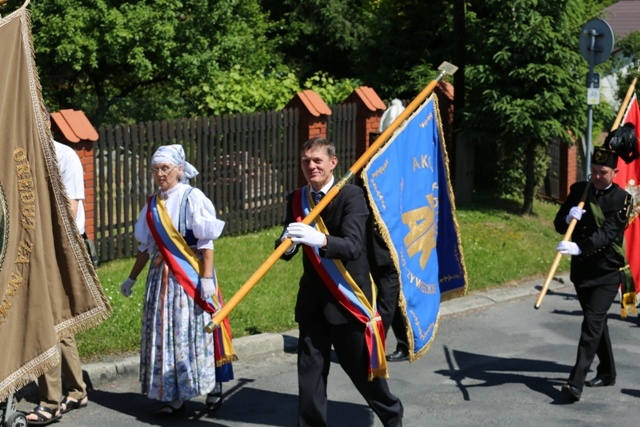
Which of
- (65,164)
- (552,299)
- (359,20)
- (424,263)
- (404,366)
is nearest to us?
(424,263)

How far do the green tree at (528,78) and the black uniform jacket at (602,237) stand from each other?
7.60 metres

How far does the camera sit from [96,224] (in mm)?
12359

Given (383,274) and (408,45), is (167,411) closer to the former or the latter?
(383,274)

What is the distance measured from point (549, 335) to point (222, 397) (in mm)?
3621

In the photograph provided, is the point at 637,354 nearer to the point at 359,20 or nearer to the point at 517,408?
the point at 517,408

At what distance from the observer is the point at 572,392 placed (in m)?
8.22

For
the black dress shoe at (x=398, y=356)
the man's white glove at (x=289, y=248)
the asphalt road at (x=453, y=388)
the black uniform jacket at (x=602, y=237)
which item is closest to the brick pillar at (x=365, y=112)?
the asphalt road at (x=453, y=388)

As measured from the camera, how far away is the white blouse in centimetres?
751

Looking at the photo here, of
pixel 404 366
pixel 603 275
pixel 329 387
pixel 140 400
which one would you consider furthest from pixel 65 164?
pixel 603 275

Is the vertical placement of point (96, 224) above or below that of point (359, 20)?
below

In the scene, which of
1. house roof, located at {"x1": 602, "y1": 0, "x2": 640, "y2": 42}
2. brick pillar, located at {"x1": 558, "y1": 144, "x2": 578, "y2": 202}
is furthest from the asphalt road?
house roof, located at {"x1": 602, "y1": 0, "x2": 640, "y2": 42}

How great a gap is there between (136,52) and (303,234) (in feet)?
44.2

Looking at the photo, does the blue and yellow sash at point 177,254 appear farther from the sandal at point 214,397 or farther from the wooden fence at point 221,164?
the wooden fence at point 221,164

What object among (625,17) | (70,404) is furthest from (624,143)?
(625,17)
